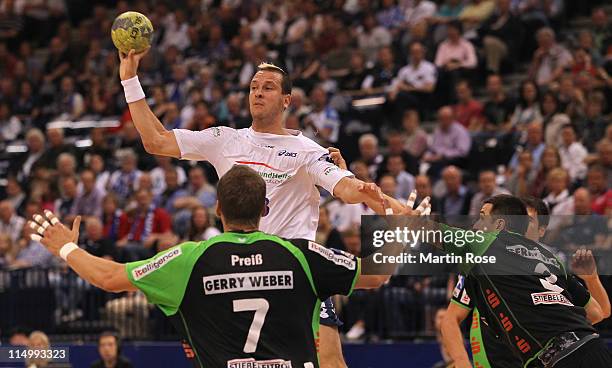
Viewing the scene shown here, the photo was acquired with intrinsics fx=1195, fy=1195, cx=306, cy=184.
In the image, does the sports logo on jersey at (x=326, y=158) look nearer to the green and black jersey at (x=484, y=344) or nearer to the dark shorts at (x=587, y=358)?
the green and black jersey at (x=484, y=344)

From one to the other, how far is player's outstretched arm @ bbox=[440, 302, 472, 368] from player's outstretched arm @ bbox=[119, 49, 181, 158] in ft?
8.83

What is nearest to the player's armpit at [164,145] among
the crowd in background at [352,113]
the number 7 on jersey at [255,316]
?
the number 7 on jersey at [255,316]

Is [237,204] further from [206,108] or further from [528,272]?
[206,108]

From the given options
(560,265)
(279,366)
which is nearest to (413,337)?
(560,265)

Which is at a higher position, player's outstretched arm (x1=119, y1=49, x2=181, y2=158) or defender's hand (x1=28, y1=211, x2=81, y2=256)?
player's outstretched arm (x1=119, y1=49, x2=181, y2=158)

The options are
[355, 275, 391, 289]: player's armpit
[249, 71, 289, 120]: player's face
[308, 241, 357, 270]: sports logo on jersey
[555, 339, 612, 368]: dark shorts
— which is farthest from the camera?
[249, 71, 289, 120]: player's face

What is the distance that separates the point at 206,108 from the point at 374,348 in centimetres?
801

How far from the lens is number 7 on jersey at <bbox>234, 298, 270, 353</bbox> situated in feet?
22.2

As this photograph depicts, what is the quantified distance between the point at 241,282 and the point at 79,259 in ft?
3.17

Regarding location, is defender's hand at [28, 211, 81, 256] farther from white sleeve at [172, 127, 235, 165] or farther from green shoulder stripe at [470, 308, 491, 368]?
green shoulder stripe at [470, 308, 491, 368]

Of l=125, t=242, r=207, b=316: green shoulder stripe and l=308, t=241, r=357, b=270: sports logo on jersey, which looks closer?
l=125, t=242, r=207, b=316: green shoulder stripe

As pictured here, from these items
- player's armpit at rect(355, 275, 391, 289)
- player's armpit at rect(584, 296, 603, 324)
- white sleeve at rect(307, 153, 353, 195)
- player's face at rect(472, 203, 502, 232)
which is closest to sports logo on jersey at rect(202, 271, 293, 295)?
player's armpit at rect(355, 275, 391, 289)

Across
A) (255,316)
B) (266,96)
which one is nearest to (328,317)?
(266,96)

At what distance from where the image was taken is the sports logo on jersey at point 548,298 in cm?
873
